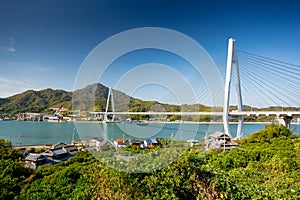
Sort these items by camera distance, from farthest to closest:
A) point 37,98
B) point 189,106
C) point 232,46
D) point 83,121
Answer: point 37,98
point 232,46
point 189,106
point 83,121

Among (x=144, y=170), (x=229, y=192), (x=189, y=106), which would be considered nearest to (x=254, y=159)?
(x=189, y=106)

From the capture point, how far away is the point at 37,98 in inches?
1734

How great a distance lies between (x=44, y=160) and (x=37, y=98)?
130ft

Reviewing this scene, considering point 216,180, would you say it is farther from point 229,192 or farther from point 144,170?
point 144,170

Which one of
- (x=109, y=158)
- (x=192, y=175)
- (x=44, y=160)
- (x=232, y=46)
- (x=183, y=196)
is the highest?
(x=232, y=46)

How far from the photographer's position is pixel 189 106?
159 inches

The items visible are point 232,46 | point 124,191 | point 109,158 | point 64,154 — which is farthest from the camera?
point 232,46

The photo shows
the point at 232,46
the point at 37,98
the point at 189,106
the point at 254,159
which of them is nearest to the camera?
the point at 189,106

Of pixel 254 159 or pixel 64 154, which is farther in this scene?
pixel 64 154

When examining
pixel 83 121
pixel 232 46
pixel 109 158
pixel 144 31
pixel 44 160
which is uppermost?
pixel 232 46

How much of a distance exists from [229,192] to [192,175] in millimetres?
316

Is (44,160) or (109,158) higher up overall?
(109,158)

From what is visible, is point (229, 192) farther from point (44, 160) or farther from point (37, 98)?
point (37, 98)

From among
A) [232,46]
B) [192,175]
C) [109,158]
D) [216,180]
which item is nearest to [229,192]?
[216,180]
